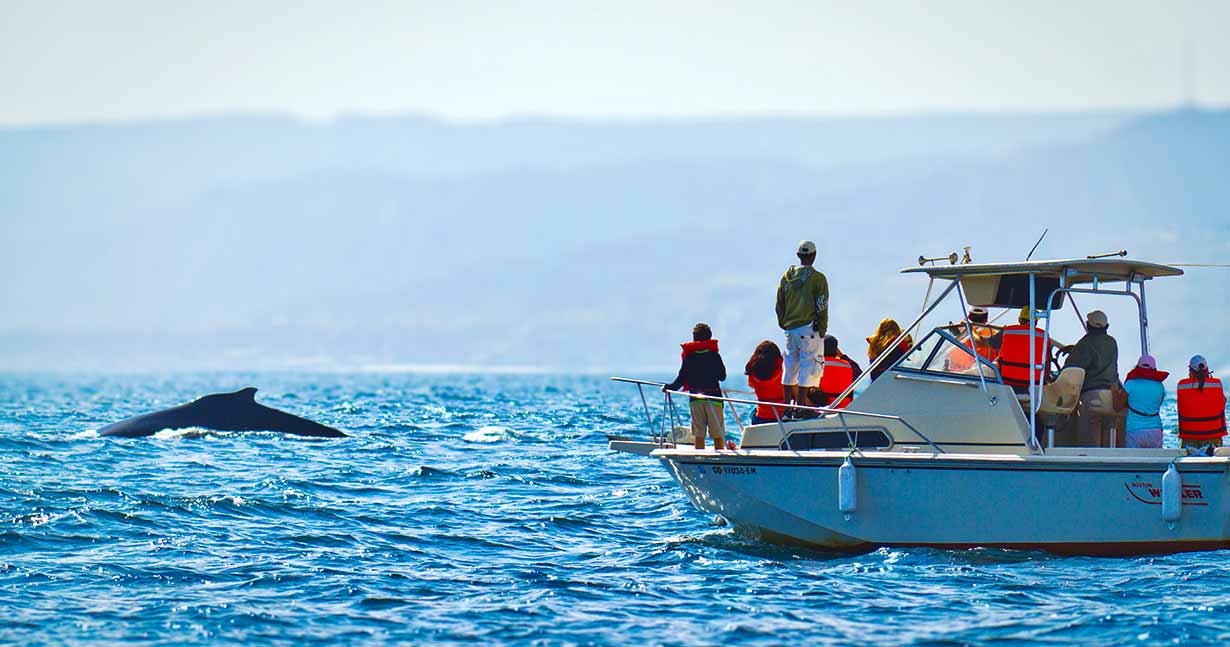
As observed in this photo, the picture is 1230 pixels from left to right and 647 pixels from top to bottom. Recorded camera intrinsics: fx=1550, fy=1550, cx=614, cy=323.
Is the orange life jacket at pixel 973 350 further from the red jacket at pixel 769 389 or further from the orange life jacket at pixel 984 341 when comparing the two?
the red jacket at pixel 769 389

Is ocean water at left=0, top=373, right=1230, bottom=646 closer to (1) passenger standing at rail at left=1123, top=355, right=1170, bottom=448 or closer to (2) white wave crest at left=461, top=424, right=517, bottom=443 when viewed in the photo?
(1) passenger standing at rail at left=1123, top=355, right=1170, bottom=448

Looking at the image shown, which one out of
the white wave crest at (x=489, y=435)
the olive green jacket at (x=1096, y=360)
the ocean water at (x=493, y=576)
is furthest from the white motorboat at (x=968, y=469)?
the white wave crest at (x=489, y=435)

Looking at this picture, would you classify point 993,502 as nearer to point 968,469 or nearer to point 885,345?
point 968,469

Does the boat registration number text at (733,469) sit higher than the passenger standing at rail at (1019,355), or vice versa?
the passenger standing at rail at (1019,355)

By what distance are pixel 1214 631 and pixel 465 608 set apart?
6135 millimetres

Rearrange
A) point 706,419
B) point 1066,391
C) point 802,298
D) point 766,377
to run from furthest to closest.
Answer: point 766,377
point 706,419
point 802,298
point 1066,391

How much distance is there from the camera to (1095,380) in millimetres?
15875

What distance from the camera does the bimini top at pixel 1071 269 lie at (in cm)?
1535

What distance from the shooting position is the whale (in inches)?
1211

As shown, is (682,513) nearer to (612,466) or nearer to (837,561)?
(837,561)

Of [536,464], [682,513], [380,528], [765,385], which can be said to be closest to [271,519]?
[380,528]

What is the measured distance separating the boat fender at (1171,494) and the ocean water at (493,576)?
501 millimetres

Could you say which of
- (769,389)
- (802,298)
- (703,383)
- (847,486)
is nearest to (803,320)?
(802,298)

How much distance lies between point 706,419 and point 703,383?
0.40 metres
